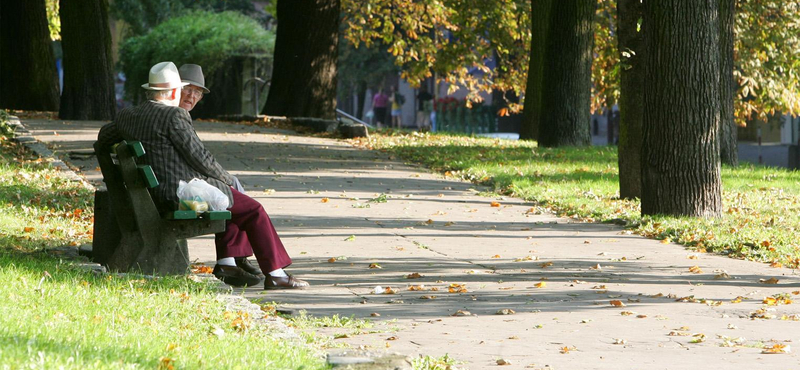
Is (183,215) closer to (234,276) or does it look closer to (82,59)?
(234,276)

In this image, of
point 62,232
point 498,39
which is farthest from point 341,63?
point 62,232

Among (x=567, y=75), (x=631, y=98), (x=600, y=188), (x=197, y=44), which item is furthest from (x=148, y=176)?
(x=197, y=44)

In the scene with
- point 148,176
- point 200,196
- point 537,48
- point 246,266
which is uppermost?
point 537,48

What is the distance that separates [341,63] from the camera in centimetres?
5478

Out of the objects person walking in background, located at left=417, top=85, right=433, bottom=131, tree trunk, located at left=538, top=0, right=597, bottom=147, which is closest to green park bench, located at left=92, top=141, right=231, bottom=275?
tree trunk, located at left=538, top=0, right=597, bottom=147

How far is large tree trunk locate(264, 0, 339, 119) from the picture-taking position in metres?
22.8

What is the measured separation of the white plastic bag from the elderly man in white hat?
66 millimetres

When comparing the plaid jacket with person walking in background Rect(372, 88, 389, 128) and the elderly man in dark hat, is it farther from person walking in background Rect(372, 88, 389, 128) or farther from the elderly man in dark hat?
person walking in background Rect(372, 88, 389, 128)

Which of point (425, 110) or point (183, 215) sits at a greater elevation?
point (425, 110)

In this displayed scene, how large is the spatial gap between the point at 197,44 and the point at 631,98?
68.4 ft

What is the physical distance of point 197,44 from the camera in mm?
32438

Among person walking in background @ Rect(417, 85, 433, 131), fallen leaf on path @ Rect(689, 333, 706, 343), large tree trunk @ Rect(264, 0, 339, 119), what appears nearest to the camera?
fallen leaf on path @ Rect(689, 333, 706, 343)

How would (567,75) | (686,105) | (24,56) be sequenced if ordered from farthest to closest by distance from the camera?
(24,56) < (567,75) < (686,105)

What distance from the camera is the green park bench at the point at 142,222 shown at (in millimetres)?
7297
